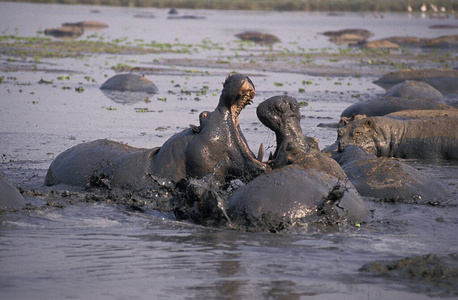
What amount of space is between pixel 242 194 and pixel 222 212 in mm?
247

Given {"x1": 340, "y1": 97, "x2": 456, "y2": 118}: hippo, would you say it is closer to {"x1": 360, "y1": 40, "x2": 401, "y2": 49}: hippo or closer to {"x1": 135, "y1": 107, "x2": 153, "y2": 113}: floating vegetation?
{"x1": 135, "y1": 107, "x2": 153, "y2": 113}: floating vegetation

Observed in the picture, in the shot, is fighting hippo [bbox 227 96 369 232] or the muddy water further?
fighting hippo [bbox 227 96 369 232]

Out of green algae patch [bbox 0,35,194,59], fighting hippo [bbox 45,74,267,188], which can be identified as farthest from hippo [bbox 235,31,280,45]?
fighting hippo [bbox 45,74,267,188]

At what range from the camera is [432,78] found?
2030cm

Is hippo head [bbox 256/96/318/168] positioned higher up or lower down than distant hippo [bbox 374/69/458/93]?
higher up

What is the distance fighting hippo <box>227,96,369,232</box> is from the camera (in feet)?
20.3

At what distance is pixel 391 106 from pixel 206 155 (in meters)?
7.92

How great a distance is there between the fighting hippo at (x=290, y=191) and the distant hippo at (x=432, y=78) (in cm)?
1405

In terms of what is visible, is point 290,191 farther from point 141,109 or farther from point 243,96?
point 141,109

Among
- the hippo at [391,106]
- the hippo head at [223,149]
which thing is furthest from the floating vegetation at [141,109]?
the hippo head at [223,149]

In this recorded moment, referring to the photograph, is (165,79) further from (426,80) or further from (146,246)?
(146,246)


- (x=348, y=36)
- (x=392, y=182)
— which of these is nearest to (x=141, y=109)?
(x=392, y=182)

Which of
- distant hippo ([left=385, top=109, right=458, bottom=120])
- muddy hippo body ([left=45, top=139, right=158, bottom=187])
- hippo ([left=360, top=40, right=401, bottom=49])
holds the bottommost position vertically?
hippo ([left=360, top=40, right=401, bottom=49])

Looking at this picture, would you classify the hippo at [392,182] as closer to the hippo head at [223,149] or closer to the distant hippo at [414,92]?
the hippo head at [223,149]
